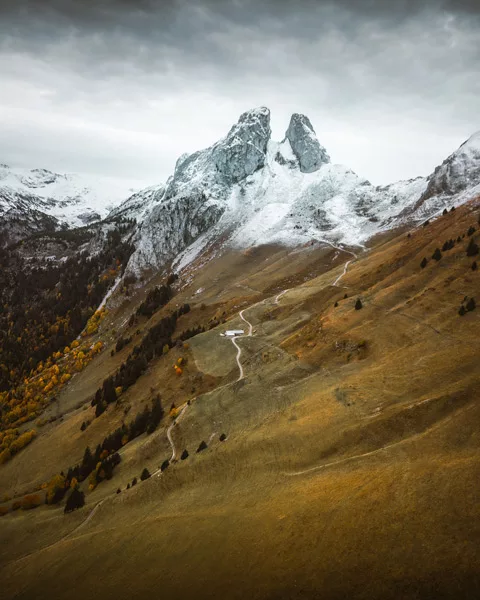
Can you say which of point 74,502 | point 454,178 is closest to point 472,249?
point 74,502

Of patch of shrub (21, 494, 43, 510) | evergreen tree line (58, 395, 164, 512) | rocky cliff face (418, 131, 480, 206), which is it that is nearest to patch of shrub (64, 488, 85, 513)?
evergreen tree line (58, 395, 164, 512)

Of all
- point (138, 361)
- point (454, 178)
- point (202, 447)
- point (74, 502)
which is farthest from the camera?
point (454, 178)

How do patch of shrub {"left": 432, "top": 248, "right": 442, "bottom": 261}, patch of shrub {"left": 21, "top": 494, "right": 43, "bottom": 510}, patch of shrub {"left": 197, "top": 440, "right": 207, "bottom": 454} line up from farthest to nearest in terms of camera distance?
1. patch of shrub {"left": 432, "top": 248, "right": 442, "bottom": 261}
2. patch of shrub {"left": 21, "top": 494, "right": 43, "bottom": 510}
3. patch of shrub {"left": 197, "top": 440, "right": 207, "bottom": 454}

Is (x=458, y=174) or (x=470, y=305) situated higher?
(x=458, y=174)

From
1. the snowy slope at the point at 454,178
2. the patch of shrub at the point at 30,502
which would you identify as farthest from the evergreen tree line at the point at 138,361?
the snowy slope at the point at 454,178

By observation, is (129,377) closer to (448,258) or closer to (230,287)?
(230,287)

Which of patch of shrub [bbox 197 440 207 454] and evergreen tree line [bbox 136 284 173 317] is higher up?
evergreen tree line [bbox 136 284 173 317]

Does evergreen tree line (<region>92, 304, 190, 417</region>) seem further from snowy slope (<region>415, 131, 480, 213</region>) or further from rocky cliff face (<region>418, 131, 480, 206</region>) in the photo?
rocky cliff face (<region>418, 131, 480, 206</region>)

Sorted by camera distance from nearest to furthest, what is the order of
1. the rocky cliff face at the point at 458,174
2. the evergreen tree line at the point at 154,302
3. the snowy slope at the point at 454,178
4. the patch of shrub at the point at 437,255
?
1. the patch of shrub at the point at 437,255
2. the snowy slope at the point at 454,178
3. the rocky cliff face at the point at 458,174
4. the evergreen tree line at the point at 154,302

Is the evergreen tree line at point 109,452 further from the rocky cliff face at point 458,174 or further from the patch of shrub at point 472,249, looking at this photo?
the rocky cliff face at point 458,174

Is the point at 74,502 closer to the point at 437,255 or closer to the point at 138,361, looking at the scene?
the point at 138,361

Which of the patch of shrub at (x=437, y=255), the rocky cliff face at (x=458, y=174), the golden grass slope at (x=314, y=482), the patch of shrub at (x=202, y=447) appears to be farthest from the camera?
the rocky cliff face at (x=458, y=174)
